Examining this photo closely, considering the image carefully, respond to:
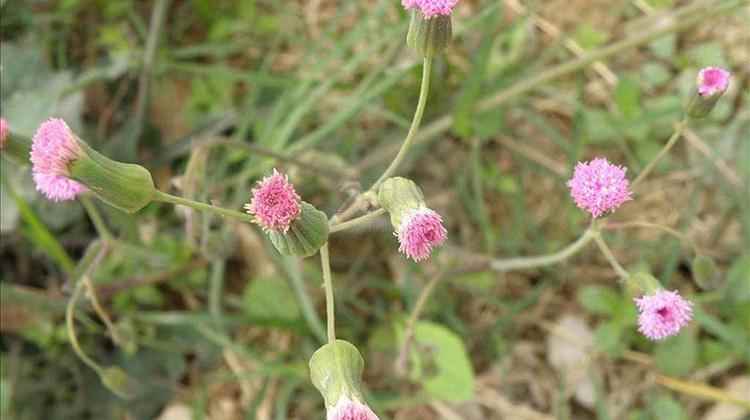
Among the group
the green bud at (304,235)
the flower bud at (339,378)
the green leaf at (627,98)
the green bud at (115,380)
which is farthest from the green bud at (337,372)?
the green leaf at (627,98)

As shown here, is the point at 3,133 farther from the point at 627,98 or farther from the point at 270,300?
the point at 627,98

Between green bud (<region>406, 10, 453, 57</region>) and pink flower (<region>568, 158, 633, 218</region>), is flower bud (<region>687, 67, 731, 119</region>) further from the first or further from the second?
green bud (<region>406, 10, 453, 57</region>)

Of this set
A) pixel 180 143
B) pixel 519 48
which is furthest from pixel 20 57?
pixel 519 48

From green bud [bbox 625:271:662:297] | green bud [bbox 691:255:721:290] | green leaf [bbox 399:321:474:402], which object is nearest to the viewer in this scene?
green bud [bbox 625:271:662:297]

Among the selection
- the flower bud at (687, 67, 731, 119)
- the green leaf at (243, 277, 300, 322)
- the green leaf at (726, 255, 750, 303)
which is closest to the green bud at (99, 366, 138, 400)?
the green leaf at (243, 277, 300, 322)

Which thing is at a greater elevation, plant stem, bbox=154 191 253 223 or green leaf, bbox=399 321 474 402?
green leaf, bbox=399 321 474 402

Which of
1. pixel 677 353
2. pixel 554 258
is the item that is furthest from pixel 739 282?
pixel 554 258
